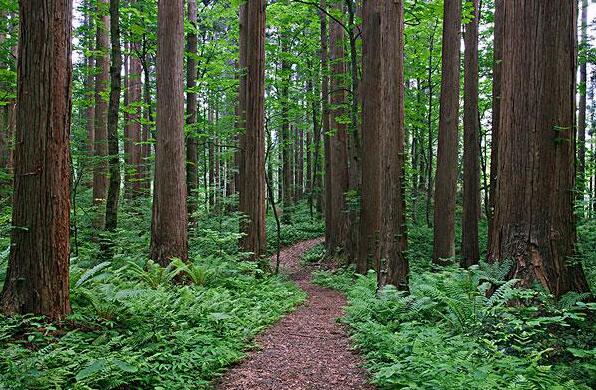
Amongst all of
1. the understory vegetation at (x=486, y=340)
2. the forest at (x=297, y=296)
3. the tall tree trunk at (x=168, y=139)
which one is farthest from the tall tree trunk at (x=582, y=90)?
the tall tree trunk at (x=168, y=139)

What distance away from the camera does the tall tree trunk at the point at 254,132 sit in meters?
9.76

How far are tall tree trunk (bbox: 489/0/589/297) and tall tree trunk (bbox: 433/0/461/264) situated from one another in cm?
640

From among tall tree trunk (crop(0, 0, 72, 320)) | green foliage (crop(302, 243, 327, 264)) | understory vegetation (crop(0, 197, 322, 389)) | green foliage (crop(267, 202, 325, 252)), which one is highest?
tall tree trunk (crop(0, 0, 72, 320))

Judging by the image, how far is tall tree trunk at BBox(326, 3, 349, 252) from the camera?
13.5 m

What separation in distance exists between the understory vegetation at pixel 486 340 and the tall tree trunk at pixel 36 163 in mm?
3596

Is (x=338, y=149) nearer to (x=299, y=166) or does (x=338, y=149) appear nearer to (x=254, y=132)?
(x=254, y=132)

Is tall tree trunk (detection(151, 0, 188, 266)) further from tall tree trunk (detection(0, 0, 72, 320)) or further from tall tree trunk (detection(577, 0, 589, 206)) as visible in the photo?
tall tree trunk (detection(577, 0, 589, 206))

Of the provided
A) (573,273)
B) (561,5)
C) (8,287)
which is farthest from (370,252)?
(8,287)

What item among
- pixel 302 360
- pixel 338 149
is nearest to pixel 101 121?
pixel 338 149

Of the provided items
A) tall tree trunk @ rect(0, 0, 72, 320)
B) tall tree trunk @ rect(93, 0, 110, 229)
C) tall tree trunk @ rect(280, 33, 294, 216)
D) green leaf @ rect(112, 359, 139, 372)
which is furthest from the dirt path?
tall tree trunk @ rect(280, 33, 294, 216)

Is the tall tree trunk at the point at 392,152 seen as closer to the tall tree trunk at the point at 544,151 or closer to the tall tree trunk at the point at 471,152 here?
the tall tree trunk at the point at 544,151

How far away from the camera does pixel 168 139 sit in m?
7.98

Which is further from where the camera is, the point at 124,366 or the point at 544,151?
the point at 544,151

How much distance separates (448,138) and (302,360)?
26.9ft
